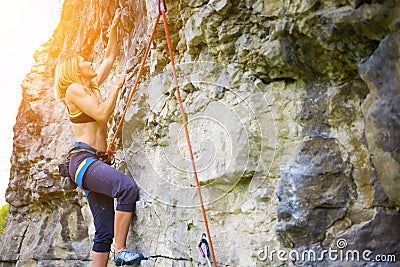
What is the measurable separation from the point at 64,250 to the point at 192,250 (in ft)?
13.6

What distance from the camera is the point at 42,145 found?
7973 mm

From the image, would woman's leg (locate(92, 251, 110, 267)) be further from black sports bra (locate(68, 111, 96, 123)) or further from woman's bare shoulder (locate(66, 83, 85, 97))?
woman's bare shoulder (locate(66, 83, 85, 97))

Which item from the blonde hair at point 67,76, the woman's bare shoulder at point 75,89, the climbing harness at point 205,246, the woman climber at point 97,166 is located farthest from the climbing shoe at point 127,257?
the blonde hair at point 67,76

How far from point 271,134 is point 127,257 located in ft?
5.97

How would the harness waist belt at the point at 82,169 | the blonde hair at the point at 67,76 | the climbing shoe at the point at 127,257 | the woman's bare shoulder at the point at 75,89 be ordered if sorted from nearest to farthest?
the climbing shoe at the point at 127,257 < the harness waist belt at the point at 82,169 < the woman's bare shoulder at the point at 75,89 < the blonde hair at the point at 67,76

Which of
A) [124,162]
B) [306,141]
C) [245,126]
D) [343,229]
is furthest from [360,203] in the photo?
[124,162]

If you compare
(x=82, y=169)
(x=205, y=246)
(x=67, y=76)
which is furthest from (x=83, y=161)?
(x=205, y=246)

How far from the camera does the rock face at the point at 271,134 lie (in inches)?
93.4

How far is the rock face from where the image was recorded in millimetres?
2371

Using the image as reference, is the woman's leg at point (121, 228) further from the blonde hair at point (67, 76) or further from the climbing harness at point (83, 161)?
the blonde hair at point (67, 76)

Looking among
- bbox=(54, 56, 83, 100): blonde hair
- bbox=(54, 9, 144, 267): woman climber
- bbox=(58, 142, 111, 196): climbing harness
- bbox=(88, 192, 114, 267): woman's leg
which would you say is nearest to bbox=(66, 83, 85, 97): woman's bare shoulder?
bbox=(54, 9, 144, 267): woman climber

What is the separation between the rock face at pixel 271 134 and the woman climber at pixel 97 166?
0.66ft

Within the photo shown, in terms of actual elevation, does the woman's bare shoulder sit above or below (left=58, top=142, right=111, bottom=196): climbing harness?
above

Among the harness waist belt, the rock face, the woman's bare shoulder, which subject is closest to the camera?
the rock face
